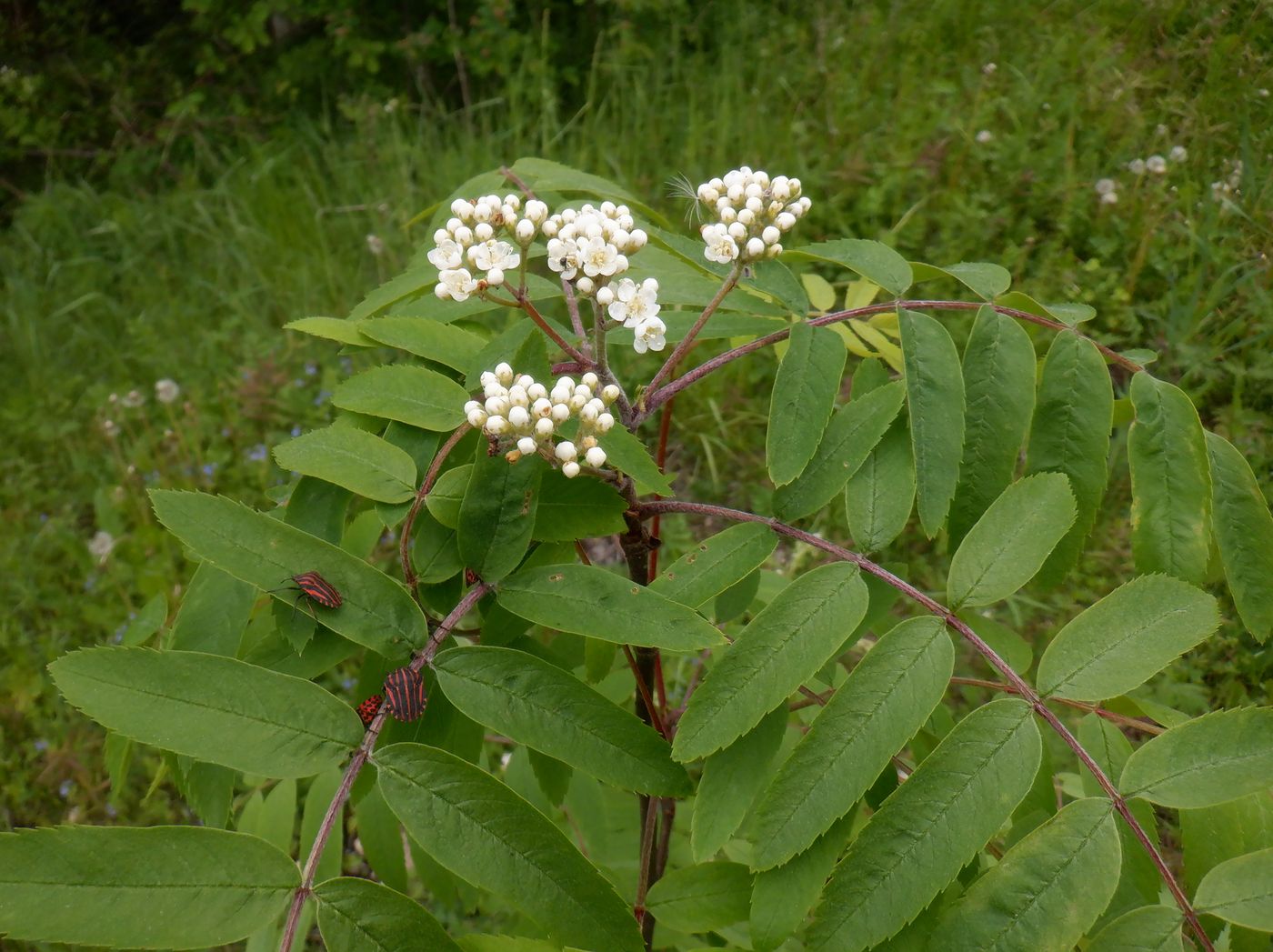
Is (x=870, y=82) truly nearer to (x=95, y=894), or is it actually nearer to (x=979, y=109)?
(x=979, y=109)

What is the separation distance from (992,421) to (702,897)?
959mm

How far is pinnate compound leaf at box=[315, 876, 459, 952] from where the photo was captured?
1021mm

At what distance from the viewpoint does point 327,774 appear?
1.89 metres

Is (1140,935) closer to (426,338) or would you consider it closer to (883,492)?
(883,492)

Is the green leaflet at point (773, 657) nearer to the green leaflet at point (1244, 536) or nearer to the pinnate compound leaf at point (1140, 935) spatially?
the pinnate compound leaf at point (1140, 935)

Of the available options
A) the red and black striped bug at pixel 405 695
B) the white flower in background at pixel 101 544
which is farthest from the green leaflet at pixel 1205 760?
the white flower in background at pixel 101 544

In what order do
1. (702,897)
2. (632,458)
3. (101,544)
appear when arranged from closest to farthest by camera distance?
1. (632,458)
2. (702,897)
3. (101,544)

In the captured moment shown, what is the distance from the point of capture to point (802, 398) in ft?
4.57

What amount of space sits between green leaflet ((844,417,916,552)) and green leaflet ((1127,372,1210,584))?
1.11 ft

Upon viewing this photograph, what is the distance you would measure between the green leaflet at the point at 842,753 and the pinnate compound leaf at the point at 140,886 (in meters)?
0.57

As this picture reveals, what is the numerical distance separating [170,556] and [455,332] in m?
2.95

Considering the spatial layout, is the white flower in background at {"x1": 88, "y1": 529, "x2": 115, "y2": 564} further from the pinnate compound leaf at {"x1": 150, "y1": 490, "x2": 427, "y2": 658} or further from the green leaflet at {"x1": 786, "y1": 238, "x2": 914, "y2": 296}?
the green leaflet at {"x1": 786, "y1": 238, "x2": 914, "y2": 296}

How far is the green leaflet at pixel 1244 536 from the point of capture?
1360 mm

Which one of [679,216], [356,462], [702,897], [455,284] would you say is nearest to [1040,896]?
[702,897]
